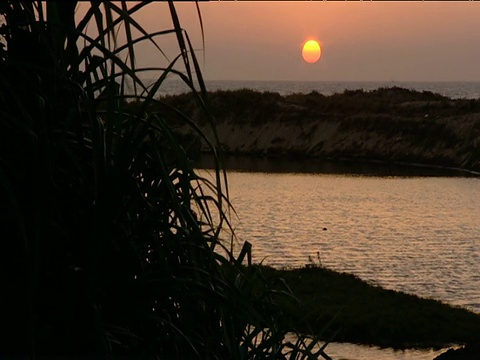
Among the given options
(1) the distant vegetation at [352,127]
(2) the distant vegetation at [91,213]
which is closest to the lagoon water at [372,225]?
(1) the distant vegetation at [352,127]

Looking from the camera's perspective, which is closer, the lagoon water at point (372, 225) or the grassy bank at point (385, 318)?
the grassy bank at point (385, 318)

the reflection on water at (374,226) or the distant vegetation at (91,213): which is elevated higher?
the distant vegetation at (91,213)

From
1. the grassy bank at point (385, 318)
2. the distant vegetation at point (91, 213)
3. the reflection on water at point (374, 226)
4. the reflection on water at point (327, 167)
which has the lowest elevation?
the reflection on water at point (327, 167)

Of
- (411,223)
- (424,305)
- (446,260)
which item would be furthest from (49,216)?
(411,223)

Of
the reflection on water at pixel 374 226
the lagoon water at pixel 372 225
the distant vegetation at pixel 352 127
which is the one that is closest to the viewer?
the lagoon water at pixel 372 225

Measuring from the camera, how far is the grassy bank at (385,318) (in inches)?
624

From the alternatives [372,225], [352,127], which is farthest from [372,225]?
[352,127]

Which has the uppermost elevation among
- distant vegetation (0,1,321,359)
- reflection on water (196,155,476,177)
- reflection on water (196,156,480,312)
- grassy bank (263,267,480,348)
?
distant vegetation (0,1,321,359)

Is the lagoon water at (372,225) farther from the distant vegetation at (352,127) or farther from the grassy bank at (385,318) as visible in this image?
the distant vegetation at (352,127)

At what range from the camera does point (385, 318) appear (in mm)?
16875

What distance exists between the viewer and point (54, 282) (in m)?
4.39

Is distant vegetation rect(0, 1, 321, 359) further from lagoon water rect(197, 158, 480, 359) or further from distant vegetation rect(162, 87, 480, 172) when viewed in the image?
distant vegetation rect(162, 87, 480, 172)

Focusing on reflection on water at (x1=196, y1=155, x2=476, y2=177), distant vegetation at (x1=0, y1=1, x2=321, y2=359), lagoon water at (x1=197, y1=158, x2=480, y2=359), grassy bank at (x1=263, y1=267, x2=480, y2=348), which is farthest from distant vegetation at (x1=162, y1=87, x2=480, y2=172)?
distant vegetation at (x1=0, y1=1, x2=321, y2=359)

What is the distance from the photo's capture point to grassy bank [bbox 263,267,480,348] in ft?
52.0
